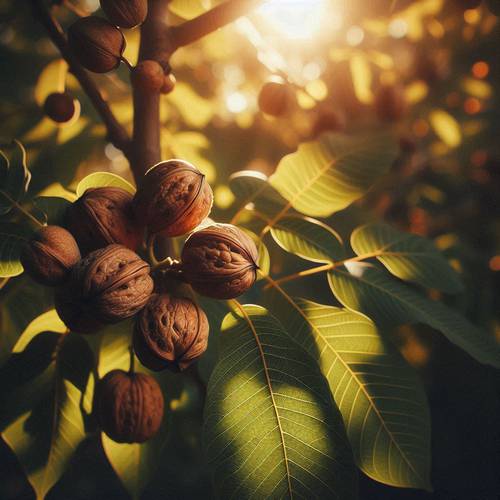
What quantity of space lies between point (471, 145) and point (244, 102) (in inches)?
49.2

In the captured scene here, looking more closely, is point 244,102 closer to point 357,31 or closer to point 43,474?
point 357,31

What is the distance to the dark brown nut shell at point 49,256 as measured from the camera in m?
0.81

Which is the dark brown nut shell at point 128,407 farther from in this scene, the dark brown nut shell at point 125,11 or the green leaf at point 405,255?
the dark brown nut shell at point 125,11

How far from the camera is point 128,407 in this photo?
0.94 metres

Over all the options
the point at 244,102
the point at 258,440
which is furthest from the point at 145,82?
the point at 244,102

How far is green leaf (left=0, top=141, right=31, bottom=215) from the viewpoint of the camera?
37.0 inches

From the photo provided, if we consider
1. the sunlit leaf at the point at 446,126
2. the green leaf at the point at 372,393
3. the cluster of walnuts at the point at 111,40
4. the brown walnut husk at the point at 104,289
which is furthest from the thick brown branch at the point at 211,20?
the sunlit leaf at the point at 446,126

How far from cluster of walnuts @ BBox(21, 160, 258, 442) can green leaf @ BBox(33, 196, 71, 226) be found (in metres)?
0.01

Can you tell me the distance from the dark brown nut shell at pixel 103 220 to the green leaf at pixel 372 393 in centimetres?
40

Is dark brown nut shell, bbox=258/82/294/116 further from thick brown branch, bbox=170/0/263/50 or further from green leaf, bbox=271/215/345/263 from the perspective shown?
green leaf, bbox=271/215/345/263

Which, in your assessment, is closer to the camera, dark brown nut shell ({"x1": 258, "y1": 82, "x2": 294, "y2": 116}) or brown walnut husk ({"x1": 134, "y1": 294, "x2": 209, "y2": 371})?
brown walnut husk ({"x1": 134, "y1": 294, "x2": 209, "y2": 371})

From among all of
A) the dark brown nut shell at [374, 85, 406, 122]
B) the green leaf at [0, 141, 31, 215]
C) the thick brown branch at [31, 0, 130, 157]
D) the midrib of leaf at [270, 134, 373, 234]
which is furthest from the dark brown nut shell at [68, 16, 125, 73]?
the dark brown nut shell at [374, 85, 406, 122]

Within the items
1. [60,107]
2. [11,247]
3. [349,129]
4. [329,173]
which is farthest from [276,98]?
[349,129]

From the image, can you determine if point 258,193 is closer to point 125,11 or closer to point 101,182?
point 101,182
